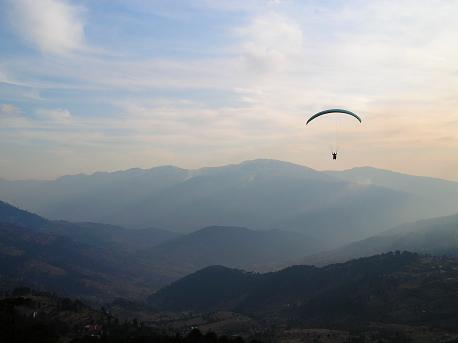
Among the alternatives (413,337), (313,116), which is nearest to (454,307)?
(413,337)

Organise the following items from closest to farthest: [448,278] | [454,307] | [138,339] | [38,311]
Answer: [138,339]
[38,311]
[454,307]
[448,278]

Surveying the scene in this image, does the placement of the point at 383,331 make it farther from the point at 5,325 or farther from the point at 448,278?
the point at 5,325

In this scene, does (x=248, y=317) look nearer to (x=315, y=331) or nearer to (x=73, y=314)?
(x=315, y=331)

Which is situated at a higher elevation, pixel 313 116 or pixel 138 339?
pixel 313 116

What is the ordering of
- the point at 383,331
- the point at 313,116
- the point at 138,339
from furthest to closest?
1. the point at 383,331
2. the point at 313,116
3. the point at 138,339

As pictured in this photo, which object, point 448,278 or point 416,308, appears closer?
point 416,308

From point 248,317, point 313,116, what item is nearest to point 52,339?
Result: point 313,116

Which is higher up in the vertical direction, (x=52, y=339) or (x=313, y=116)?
(x=313, y=116)

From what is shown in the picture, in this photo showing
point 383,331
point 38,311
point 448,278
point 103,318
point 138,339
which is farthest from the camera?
point 448,278

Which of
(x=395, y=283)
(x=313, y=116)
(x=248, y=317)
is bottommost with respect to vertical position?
(x=248, y=317)
